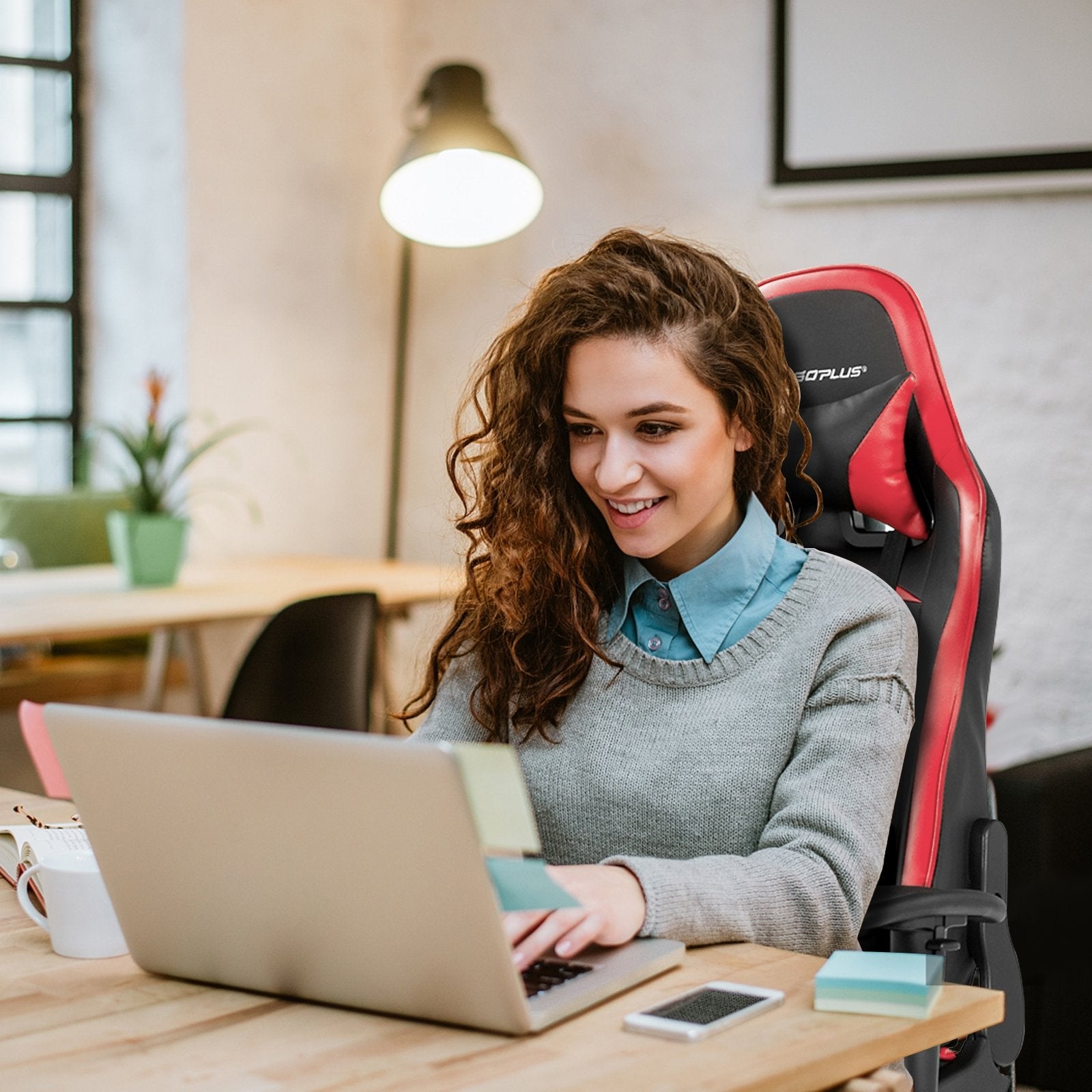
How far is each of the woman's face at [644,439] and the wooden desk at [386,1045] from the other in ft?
1.63

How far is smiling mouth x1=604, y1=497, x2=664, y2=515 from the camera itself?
1366mm

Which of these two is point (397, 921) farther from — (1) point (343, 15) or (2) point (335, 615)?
(1) point (343, 15)

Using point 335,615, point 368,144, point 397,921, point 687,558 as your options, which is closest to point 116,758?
point 397,921

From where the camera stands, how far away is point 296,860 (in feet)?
2.86

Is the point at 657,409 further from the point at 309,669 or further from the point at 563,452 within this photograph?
the point at 309,669

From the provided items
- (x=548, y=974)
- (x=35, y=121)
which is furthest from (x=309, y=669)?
(x=35, y=121)

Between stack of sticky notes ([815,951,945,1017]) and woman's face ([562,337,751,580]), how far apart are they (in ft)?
1.75

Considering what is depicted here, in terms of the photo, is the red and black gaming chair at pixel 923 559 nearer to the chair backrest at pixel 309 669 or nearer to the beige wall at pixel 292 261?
the chair backrest at pixel 309 669

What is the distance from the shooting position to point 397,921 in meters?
0.86

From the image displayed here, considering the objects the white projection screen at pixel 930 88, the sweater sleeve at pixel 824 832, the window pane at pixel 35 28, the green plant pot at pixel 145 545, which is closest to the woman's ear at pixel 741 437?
the sweater sleeve at pixel 824 832

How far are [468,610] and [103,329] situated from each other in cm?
287

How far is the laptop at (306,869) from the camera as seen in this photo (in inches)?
32.2

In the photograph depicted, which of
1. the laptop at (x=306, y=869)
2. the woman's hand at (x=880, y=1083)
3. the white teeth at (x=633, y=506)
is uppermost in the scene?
the white teeth at (x=633, y=506)

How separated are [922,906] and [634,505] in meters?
0.45
